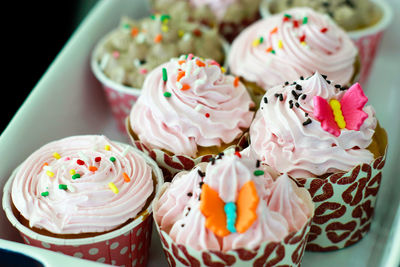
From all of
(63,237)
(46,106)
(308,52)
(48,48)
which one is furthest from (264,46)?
(48,48)

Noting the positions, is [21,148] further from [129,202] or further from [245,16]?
[245,16]

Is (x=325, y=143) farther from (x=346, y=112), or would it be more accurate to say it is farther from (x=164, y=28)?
(x=164, y=28)

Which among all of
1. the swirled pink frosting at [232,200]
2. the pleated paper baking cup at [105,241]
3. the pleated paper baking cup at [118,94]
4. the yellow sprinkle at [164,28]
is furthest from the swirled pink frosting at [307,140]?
the yellow sprinkle at [164,28]

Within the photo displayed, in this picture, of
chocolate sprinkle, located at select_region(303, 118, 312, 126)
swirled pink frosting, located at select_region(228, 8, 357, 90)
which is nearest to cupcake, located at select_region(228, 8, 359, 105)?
swirled pink frosting, located at select_region(228, 8, 357, 90)

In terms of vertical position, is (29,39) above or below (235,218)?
below

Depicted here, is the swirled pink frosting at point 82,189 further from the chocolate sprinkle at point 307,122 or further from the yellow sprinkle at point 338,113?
the yellow sprinkle at point 338,113

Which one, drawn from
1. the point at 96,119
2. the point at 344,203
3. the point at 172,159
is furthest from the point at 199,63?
the point at 96,119
